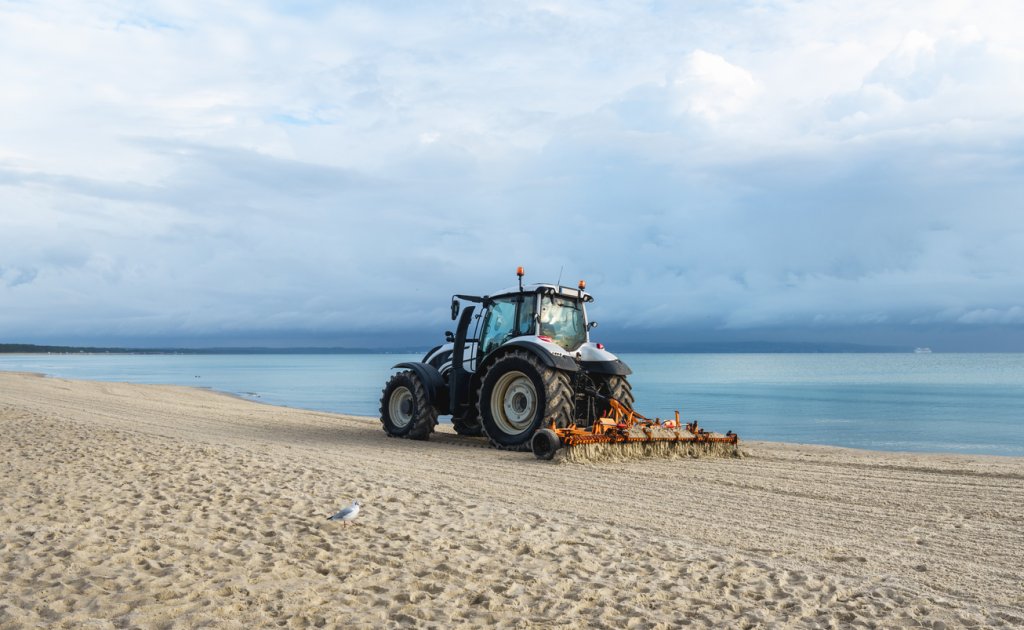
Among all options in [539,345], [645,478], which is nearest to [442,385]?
[539,345]

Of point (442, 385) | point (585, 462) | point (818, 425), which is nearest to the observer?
point (585, 462)

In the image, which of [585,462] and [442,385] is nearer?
[585,462]

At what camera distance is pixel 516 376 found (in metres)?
11.6

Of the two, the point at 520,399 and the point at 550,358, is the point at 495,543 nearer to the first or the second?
the point at 550,358

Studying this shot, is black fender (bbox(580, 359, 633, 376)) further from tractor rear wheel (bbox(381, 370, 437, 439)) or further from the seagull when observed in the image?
the seagull

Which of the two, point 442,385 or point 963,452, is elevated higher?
point 442,385

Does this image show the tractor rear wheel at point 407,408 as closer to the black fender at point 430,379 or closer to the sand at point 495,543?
the black fender at point 430,379

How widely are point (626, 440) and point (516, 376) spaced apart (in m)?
1.96

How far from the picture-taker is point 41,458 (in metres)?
9.55

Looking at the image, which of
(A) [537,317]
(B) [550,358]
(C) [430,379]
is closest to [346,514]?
(B) [550,358]

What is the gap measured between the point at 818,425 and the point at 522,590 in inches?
789

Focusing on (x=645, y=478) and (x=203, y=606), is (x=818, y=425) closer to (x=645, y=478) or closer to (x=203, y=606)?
(x=645, y=478)

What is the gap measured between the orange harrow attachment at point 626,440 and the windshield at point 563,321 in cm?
126

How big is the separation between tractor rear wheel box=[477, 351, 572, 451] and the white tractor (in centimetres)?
1
